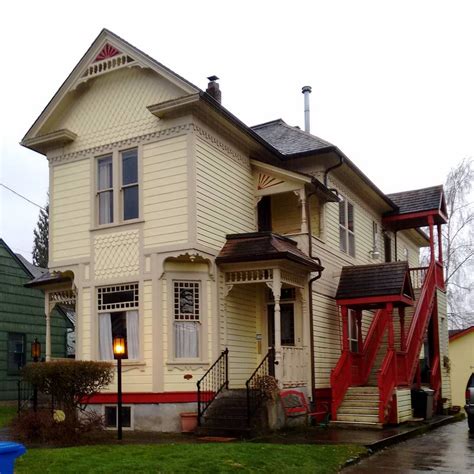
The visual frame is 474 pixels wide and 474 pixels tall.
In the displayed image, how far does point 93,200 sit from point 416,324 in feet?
35.8

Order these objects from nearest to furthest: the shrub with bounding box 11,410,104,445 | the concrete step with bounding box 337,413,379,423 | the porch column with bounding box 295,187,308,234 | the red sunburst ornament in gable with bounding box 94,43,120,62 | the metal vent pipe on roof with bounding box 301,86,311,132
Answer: the shrub with bounding box 11,410,104,445
the red sunburst ornament in gable with bounding box 94,43,120,62
the concrete step with bounding box 337,413,379,423
the porch column with bounding box 295,187,308,234
the metal vent pipe on roof with bounding box 301,86,311,132

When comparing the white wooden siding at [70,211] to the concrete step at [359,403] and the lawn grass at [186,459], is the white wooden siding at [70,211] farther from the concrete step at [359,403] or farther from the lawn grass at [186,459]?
the concrete step at [359,403]

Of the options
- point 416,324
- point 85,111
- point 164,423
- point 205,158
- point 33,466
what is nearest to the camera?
point 33,466

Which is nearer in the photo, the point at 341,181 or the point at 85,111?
the point at 85,111

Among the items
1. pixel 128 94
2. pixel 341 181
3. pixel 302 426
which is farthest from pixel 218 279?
pixel 341 181

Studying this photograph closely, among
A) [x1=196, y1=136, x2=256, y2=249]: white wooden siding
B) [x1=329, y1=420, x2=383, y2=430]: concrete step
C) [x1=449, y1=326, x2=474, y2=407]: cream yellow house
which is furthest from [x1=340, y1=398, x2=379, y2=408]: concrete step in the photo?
[x1=449, y1=326, x2=474, y2=407]: cream yellow house

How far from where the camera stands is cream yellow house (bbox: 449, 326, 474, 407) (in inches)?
1361

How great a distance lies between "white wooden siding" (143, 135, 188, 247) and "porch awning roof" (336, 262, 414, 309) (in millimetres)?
6299

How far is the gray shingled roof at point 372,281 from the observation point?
19.9 meters

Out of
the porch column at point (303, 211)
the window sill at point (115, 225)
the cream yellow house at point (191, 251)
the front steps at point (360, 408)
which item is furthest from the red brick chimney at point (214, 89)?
the front steps at point (360, 408)

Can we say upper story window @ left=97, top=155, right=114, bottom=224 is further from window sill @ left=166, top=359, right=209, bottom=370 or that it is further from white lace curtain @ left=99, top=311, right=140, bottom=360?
window sill @ left=166, top=359, right=209, bottom=370

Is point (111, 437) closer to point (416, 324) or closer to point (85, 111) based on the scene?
point (85, 111)

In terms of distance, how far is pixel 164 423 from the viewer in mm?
15977

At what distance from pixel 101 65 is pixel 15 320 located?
11.2 m
